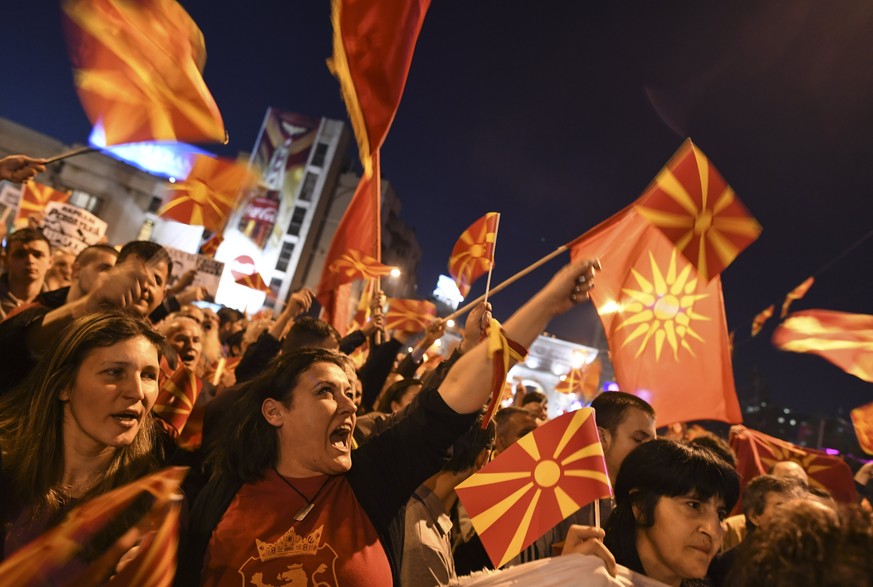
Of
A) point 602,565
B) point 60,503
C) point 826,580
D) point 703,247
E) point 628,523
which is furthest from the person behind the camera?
point 703,247

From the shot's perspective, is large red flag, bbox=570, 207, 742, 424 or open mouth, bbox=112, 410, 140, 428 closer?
open mouth, bbox=112, 410, 140, 428

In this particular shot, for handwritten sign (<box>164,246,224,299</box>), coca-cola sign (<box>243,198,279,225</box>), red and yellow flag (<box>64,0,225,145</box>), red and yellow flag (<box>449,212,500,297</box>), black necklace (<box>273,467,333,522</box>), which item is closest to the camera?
black necklace (<box>273,467,333,522</box>)

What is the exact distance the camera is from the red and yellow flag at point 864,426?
6324 mm

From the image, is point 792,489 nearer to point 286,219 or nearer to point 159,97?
point 159,97

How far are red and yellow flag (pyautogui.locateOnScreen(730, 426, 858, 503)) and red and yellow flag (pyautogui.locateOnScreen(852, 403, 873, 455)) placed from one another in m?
0.32

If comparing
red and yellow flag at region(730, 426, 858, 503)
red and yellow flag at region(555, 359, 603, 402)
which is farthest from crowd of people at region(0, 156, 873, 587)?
red and yellow flag at region(555, 359, 603, 402)

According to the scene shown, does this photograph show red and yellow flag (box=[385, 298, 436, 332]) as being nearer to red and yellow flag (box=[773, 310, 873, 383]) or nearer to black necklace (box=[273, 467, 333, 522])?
red and yellow flag (box=[773, 310, 873, 383])

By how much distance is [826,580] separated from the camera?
137cm

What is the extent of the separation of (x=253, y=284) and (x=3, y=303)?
17.4ft

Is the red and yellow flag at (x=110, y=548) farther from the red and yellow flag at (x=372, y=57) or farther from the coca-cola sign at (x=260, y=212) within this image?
the coca-cola sign at (x=260, y=212)

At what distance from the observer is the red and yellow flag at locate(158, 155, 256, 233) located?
5520 mm

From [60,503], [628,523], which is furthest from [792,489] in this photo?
[60,503]

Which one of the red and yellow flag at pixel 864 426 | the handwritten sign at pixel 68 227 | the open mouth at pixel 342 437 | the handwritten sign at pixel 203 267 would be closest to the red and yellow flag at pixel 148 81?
the open mouth at pixel 342 437

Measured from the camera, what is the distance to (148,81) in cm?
372
